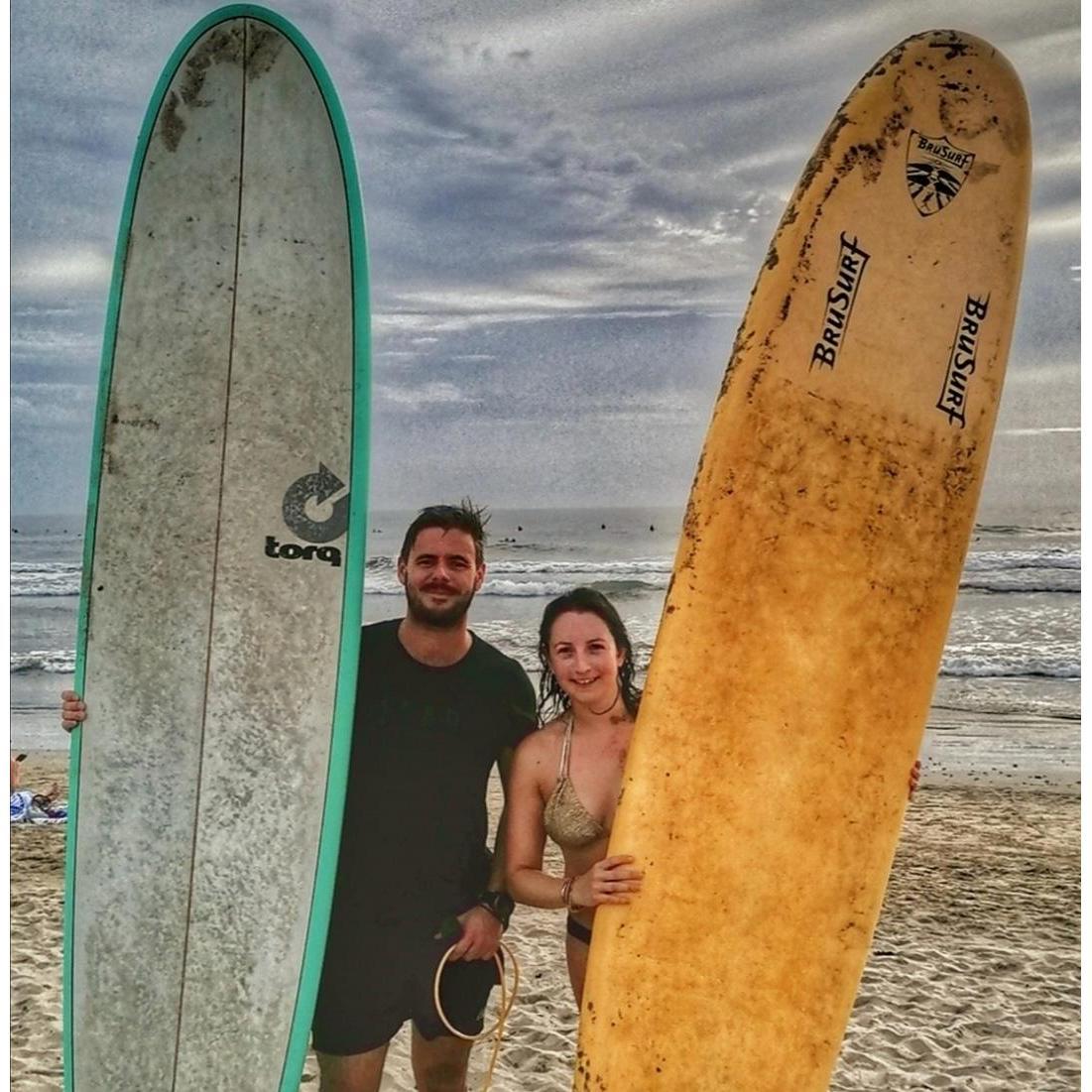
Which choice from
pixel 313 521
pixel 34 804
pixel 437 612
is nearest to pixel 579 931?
pixel 437 612

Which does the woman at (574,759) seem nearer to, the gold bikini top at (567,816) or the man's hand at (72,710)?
the gold bikini top at (567,816)

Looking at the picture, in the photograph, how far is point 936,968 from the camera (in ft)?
8.14

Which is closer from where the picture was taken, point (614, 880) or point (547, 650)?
point (614, 880)

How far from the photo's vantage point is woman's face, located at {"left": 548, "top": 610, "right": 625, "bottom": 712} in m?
1.85

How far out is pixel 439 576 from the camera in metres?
1.91

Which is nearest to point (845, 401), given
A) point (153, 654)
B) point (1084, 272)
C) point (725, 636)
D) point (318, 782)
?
point (725, 636)

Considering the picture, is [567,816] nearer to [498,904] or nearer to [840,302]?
[498,904]

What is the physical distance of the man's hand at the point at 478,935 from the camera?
1.90m

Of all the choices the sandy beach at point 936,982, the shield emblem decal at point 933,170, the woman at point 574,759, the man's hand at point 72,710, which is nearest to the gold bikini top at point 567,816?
the woman at point 574,759

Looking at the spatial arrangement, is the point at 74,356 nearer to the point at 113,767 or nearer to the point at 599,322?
the point at 113,767

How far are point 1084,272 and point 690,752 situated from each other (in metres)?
1.24

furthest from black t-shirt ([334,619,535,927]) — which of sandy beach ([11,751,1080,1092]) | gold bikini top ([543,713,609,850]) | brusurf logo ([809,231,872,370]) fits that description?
brusurf logo ([809,231,872,370])

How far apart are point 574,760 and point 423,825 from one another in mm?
311

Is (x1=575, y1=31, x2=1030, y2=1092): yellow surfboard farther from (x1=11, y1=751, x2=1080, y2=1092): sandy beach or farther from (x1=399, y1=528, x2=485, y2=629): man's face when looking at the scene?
(x1=11, y1=751, x2=1080, y2=1092): sandy beach
